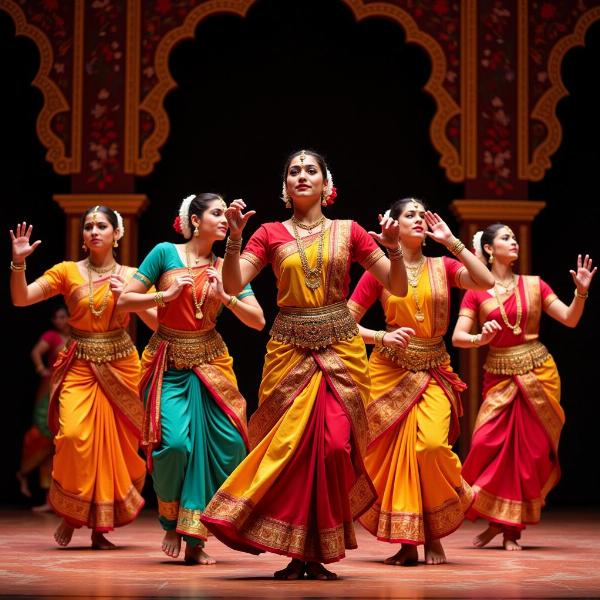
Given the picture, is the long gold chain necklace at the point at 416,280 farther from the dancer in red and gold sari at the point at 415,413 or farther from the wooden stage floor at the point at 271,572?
the wooden stage floor at the point at 271,572

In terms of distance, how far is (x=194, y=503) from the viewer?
5156 mm

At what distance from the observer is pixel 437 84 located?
8094 millimetres

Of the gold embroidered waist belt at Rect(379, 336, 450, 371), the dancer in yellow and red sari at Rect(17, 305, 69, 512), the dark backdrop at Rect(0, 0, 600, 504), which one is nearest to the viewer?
the gold embroidered waist belt at Rect(379, 336, 450, 371)

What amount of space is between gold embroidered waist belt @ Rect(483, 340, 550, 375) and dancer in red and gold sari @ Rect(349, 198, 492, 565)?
2.84 ft

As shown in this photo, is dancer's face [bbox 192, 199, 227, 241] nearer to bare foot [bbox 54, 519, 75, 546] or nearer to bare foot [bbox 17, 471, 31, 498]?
bare foot [bbox 54, 519, 75, 546]

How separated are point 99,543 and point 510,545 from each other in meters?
1.91

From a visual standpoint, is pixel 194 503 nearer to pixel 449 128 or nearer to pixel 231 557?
pixel 231 557

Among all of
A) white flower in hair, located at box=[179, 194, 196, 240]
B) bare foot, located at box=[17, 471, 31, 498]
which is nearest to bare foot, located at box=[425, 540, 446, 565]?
white flower in hair, located at box=[179, 194, 196, 240]

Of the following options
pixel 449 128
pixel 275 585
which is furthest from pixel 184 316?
pixel 449 128

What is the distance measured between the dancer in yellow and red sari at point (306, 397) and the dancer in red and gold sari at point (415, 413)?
0.54 m

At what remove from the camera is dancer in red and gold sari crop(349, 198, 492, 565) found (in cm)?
529

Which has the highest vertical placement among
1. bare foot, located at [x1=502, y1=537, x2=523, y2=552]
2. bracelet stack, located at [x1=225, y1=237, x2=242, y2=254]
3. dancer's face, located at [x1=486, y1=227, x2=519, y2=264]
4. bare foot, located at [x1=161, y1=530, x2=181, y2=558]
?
dancer's face, located at [x1=486, y1=227, x2=519, y2=264]

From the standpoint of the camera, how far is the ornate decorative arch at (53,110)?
26.3 feet

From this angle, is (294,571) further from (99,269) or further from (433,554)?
(99,269)
